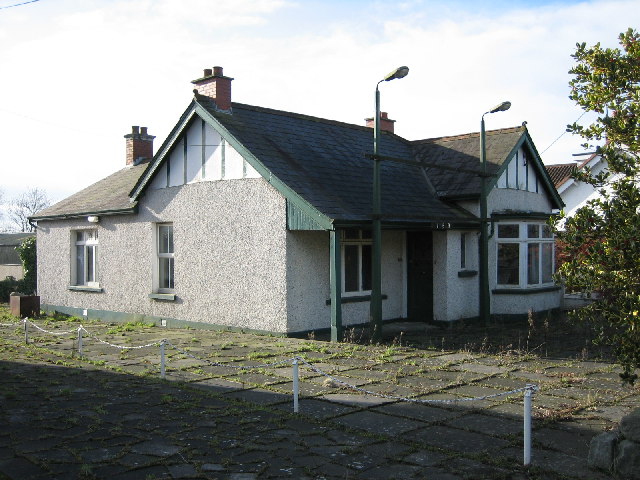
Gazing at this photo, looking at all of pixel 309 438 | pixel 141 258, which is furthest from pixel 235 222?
pixel 309 438

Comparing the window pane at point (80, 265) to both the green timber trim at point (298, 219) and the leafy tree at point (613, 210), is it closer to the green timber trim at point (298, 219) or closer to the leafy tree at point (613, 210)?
the green timber trim at point (298, 219)

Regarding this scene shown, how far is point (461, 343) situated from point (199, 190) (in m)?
7.28

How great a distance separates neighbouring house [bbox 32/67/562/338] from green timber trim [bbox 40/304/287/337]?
0.06 metres

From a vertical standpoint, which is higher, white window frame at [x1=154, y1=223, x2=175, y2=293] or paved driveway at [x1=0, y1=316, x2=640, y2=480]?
white window frame at [x1=154, y1=223, x2=175, y2=293]

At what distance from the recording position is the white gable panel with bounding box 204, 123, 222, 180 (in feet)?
51.4

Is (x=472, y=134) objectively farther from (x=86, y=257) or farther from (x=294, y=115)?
(x=86, y=257)

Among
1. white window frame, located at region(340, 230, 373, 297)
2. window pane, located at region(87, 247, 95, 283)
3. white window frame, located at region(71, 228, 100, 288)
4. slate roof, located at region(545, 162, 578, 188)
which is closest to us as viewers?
white window frame, located at region(340, 230, 373, 297)

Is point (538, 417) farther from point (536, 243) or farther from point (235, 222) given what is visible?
point (536, 243)

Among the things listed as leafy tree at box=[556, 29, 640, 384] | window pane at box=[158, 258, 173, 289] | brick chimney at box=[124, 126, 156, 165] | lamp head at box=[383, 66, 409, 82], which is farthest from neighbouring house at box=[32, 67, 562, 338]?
leafy tree at box=[556, 29, 640, 384]

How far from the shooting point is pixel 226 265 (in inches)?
602

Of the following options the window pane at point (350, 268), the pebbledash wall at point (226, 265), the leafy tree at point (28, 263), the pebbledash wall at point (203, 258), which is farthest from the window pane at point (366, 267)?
the leafy tree at point (28, 263)

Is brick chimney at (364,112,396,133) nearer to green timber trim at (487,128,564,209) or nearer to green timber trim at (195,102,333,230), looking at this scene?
green timber trim at (487,128,564,209)

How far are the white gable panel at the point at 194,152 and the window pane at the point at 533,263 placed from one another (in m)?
9.10

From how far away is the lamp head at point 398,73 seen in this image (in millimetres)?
12484
